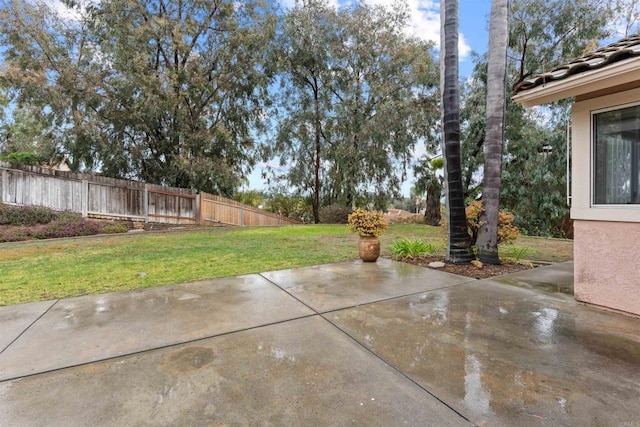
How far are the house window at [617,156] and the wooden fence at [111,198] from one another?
1465 cm

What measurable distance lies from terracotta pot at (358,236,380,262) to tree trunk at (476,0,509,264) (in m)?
1.89

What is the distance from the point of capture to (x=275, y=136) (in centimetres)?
1773

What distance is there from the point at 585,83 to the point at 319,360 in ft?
12.9

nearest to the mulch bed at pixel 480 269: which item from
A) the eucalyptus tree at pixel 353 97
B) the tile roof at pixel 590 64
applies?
the tile roof at pixel 590 64

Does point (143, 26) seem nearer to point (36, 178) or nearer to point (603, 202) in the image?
point (36, 178)

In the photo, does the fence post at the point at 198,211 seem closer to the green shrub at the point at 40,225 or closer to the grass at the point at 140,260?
the green shrub at the point at 40,225

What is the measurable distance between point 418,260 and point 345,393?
458 cm

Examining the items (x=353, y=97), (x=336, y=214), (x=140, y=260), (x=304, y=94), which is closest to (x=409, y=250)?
(x=140, y=260)

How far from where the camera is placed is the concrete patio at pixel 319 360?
6.11ft

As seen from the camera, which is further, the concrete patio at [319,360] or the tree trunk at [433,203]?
the tree trunk at [433,203]

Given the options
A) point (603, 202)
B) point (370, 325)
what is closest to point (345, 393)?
point (370, 325)

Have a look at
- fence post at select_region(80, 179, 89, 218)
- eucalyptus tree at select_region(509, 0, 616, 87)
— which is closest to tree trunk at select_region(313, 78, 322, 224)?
eucalyptus tree at select_region(509, 0, 616, 87)

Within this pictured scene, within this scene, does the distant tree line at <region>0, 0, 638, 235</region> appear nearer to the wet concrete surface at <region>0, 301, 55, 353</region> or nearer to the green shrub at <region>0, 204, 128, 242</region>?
the green shrub at <region>0, 204, 128, 242</region>

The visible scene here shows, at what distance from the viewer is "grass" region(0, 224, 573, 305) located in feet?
14.9
